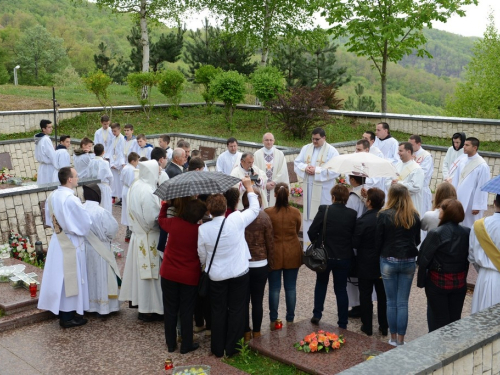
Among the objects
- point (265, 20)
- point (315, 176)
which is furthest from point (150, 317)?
point (265, 20)

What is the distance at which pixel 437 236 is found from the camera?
219 inches

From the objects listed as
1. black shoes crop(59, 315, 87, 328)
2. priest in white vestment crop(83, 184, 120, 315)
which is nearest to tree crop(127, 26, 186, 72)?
priest in white vestment crop(83, 184, 120, 315)

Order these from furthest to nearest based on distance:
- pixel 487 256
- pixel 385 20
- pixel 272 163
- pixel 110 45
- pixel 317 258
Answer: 1. pixel 110 45
2. pixel 385 20
3. pixel 272 163
4. pixel 317 258
5. pixel 487 256

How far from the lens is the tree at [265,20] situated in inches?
990

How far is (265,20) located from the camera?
82.8 feet

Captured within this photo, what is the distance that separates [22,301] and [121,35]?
239ft

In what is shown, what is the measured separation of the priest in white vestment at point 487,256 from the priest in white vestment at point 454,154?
4227mm

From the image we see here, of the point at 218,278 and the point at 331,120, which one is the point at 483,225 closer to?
the point at 218,278

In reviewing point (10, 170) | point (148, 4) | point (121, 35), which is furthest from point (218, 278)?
point (121, 35)

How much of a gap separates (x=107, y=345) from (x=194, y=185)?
2.01 metres

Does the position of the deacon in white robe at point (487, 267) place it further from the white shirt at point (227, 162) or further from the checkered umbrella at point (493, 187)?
the white shirt at point (227, 162)

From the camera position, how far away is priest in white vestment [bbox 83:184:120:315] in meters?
6.98

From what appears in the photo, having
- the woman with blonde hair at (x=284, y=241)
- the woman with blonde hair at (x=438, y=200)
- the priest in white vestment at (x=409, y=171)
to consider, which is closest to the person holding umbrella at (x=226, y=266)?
the woman with blonde hair at (x=284, y=241)

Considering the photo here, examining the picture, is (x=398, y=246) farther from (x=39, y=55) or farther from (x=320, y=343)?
(x=39, y=55)
